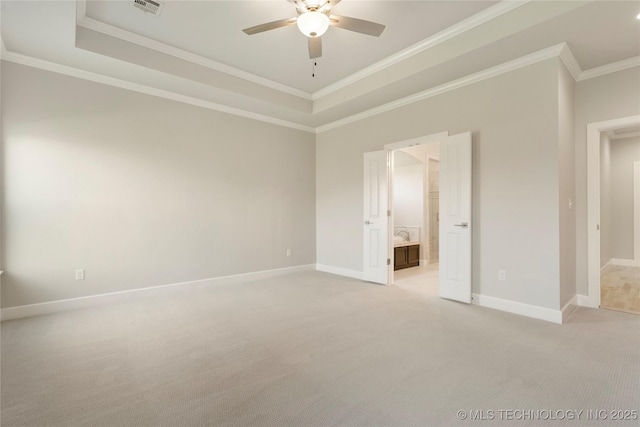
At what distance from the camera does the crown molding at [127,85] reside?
3.22 meters

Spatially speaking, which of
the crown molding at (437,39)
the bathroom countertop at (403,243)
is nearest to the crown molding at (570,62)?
the crown molding at (437,39)

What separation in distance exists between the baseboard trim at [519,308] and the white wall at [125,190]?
324 centimetres

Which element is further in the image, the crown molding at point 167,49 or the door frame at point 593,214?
the door frame at point 593,214

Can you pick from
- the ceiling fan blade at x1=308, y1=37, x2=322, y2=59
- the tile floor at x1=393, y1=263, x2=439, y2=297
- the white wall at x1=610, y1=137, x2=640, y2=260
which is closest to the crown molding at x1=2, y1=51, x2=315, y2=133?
the ceiling fan blade at x1=308, y1=37, x2=322, y2=59

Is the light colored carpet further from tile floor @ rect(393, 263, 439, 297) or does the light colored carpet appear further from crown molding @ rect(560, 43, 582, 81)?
crown molding @ rect(560, 43, 582, 81)

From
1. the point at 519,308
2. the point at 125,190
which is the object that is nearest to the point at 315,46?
the point at 125,190

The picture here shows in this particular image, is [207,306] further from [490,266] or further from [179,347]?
[490,266]

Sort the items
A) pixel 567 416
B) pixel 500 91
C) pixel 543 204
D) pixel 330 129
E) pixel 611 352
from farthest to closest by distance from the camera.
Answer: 1. pixel 330 129
2. pixel 500 91
3. pixel 543 204
4. pixel 611 352
5. pixel 567 416

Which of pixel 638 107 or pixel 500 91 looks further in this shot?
pixel 500 91

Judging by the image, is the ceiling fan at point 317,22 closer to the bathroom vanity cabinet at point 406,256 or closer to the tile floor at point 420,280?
the tile floor at point 420,280

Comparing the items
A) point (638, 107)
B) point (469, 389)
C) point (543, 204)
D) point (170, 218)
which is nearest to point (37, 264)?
point (170, 218)

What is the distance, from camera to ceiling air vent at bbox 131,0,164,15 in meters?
2.72

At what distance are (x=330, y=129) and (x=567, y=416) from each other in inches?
198

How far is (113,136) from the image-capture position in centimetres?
373
